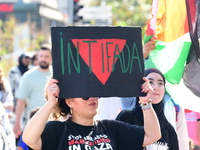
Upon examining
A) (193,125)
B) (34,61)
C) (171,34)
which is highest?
(171,34)

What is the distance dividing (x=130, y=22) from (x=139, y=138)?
88.2 ft

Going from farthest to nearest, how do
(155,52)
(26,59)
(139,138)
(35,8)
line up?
(35,8), (26,59), (155,52), (139,138)

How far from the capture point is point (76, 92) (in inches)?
155

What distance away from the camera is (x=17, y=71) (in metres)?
11.5

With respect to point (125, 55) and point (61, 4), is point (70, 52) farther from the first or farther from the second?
point (61, 4)

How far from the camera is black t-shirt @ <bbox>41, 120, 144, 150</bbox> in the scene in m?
3.99

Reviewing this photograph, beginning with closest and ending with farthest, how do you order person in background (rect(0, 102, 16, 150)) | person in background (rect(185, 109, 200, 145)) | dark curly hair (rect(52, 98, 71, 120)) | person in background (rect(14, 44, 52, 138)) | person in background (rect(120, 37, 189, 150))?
1. dark curly hair (rect(52, 98, 71, 120))
2. person in background (rect(0, 102, 16, 150))
3. person in background (rect(120, 37, 189, 150))
4. person in background (rect(185, 109, 200, 145))
5. person in background (rect(14, 44, 52, 138))

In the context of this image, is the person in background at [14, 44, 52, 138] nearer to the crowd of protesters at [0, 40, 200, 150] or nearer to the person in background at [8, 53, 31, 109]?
the crowd of protesters at [0, 40, 200, 150]

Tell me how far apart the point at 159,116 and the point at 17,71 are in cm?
687

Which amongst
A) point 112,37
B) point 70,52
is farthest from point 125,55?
point 70,52

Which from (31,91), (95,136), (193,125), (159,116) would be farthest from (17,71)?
(95,136)

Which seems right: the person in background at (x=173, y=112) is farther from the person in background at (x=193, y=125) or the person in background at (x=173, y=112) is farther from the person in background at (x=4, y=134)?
the person in background at (x=4, y=134)

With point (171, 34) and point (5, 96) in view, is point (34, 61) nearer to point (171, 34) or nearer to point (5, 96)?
point (5, 96)

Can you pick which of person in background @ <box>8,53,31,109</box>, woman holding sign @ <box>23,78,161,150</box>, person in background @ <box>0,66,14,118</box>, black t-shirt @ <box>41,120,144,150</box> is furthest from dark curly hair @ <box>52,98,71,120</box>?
person in background @ <box>8,53,31,109</box>
